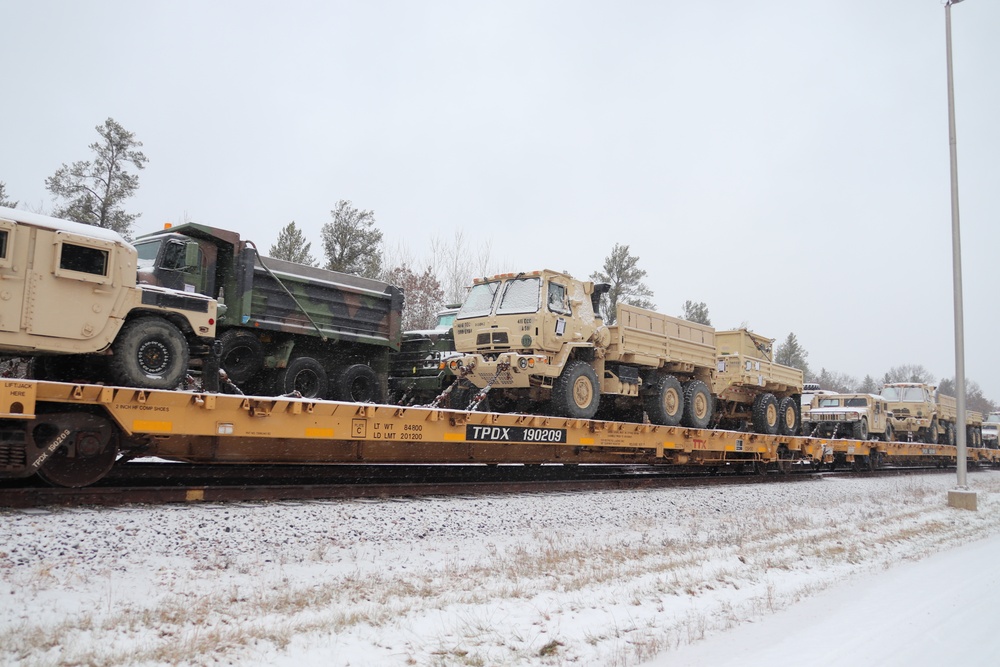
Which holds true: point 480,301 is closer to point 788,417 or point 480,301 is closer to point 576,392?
point 576,392

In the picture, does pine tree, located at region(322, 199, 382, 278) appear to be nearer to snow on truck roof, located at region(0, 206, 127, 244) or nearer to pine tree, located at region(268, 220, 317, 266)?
pine tree, located at region(268, 220, 317, 266)

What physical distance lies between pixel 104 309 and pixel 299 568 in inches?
150

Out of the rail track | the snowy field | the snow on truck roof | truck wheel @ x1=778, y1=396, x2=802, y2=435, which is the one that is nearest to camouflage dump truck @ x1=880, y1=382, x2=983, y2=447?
truck wheel @ x1=778, y1=396, x2=802, y2=435

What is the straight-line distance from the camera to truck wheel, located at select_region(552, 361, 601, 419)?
35.4 feet

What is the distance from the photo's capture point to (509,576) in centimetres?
557

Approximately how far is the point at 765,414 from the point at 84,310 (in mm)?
13751

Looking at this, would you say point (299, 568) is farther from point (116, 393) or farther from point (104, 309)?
point (104, 309)

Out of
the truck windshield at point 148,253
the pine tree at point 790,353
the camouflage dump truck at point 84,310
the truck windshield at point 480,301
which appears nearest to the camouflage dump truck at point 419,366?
the truck windshield at point 480,301

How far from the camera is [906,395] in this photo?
2748cm

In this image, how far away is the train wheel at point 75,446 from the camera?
20.1ft

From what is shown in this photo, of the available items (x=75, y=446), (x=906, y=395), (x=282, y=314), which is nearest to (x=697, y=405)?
(x=282, y=314)

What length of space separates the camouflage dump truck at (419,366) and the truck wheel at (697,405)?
4781 millimetres

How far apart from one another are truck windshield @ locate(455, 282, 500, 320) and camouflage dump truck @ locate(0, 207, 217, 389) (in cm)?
438

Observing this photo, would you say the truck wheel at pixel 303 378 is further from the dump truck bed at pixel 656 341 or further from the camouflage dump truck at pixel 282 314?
the dump truck bed at pixel 656 341
